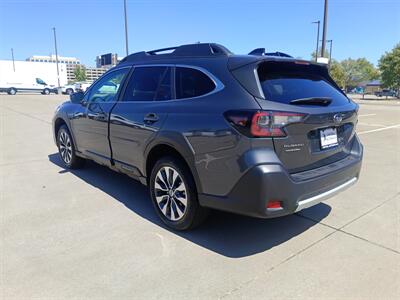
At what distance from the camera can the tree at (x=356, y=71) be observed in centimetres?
8138

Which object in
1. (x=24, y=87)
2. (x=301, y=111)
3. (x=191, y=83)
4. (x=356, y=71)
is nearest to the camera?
(x=301, y=111)

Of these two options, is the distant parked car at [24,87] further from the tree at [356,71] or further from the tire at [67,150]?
the tree at [356,71]

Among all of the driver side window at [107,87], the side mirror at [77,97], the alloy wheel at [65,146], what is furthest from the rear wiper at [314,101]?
the alloy wheel at [65,146]

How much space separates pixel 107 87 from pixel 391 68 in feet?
177

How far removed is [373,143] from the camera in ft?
27.8

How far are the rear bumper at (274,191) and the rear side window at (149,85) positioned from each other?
124 centimetres

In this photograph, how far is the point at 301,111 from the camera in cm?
277

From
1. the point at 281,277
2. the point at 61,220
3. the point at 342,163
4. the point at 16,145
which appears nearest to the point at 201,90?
the point at 342,163

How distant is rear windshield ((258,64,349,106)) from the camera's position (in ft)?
9.36

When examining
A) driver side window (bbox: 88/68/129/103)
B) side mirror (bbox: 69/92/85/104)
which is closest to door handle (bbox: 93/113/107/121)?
driver side window (bbox: 88/68/129/103)

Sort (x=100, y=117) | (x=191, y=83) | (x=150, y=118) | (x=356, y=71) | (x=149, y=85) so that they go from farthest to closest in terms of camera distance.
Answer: (x=356, y=71) < (x=100, y=117) < (x=149, y=85) < (x=150, y=118) < (x=191, y=83)

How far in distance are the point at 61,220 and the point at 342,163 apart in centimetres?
303

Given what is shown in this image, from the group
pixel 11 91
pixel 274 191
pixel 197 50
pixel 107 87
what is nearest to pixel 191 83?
pixel 197 50

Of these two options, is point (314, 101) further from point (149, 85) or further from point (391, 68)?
point (391, 68)
